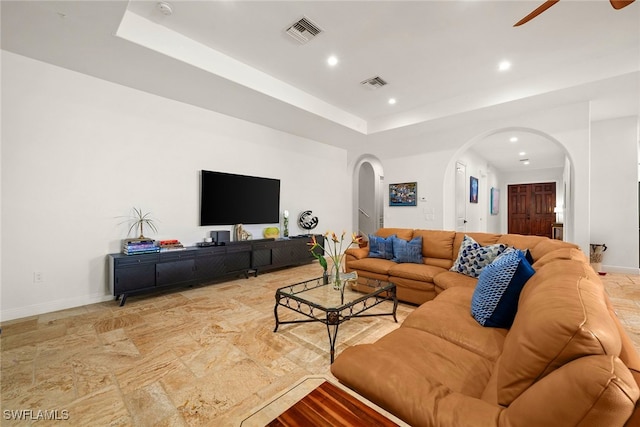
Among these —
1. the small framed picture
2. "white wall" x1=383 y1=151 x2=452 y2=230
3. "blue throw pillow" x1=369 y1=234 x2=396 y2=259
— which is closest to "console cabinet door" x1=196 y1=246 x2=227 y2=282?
"blue throw pillow" x1=369 y1=234 x2=396 y2=259

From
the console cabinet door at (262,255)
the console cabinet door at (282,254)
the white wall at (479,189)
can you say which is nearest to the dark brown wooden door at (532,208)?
the white wall at (479,189)

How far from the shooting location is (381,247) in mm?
3955

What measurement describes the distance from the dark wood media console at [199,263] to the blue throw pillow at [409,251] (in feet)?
7.27

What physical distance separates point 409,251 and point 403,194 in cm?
258

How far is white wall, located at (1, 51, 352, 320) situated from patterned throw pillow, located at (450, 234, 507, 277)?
12.4 ft

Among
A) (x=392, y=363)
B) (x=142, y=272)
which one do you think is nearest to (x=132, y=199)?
(x=142, y=272)

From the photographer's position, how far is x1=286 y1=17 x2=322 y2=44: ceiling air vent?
9.62 ft

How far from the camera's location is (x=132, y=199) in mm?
3764

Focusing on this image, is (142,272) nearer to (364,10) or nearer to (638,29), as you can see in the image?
(364,10)

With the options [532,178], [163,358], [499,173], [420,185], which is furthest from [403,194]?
[532,178]

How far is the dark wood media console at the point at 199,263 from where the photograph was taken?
3.36m

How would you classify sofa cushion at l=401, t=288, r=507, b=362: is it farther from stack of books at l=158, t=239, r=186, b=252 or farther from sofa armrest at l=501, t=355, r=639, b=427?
stack of books at l=158, t=239, r=186, b=252

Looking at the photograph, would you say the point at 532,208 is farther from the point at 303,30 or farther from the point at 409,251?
the point at 303,30

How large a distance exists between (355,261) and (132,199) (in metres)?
3.18
